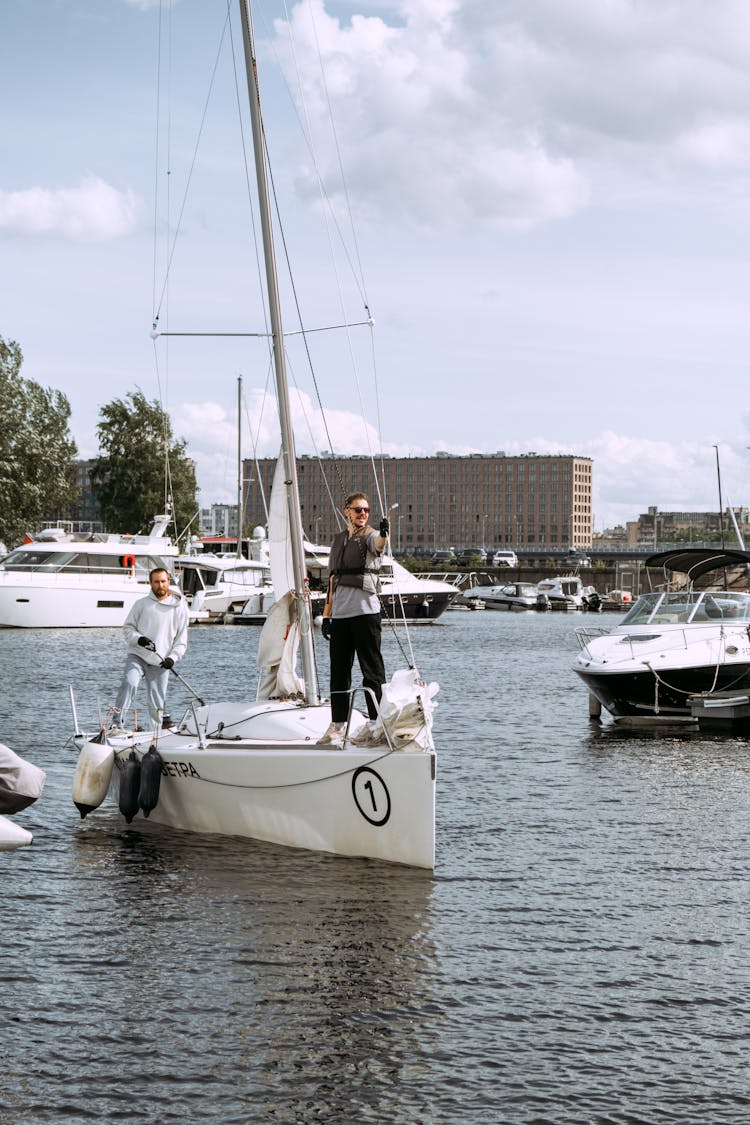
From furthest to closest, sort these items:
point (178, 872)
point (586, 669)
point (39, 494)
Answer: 1. point (39, 494)
2. point (586, 669)
3. point (178, 872)

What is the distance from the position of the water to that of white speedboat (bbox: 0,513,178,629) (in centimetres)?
4660

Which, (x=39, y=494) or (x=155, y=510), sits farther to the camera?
(x=155, y=510)

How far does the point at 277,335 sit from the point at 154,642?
374cm

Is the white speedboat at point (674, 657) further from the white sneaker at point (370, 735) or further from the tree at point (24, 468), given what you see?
the tree at point (24, 468)

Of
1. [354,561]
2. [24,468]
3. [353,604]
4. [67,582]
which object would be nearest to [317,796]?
[353,604]

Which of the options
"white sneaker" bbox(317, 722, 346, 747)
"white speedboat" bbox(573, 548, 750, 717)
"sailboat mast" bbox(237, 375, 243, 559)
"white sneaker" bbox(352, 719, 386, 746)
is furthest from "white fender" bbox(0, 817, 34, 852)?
"sailboat mast" bbox(237, 375, 243, 559)

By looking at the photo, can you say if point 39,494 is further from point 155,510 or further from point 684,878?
point 684,878

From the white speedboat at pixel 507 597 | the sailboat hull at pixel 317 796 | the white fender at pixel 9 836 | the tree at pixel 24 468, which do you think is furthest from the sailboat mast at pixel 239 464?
the white fender at pixel 9 836

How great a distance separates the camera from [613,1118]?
734 centimetres

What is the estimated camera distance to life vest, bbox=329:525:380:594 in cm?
1320

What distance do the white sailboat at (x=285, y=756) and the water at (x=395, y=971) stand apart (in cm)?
30

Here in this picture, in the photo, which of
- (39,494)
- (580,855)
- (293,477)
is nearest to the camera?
Answer: (580,855)

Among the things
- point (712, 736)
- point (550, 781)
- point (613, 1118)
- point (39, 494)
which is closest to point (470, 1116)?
point (613, 1118)

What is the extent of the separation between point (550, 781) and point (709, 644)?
319 inches
